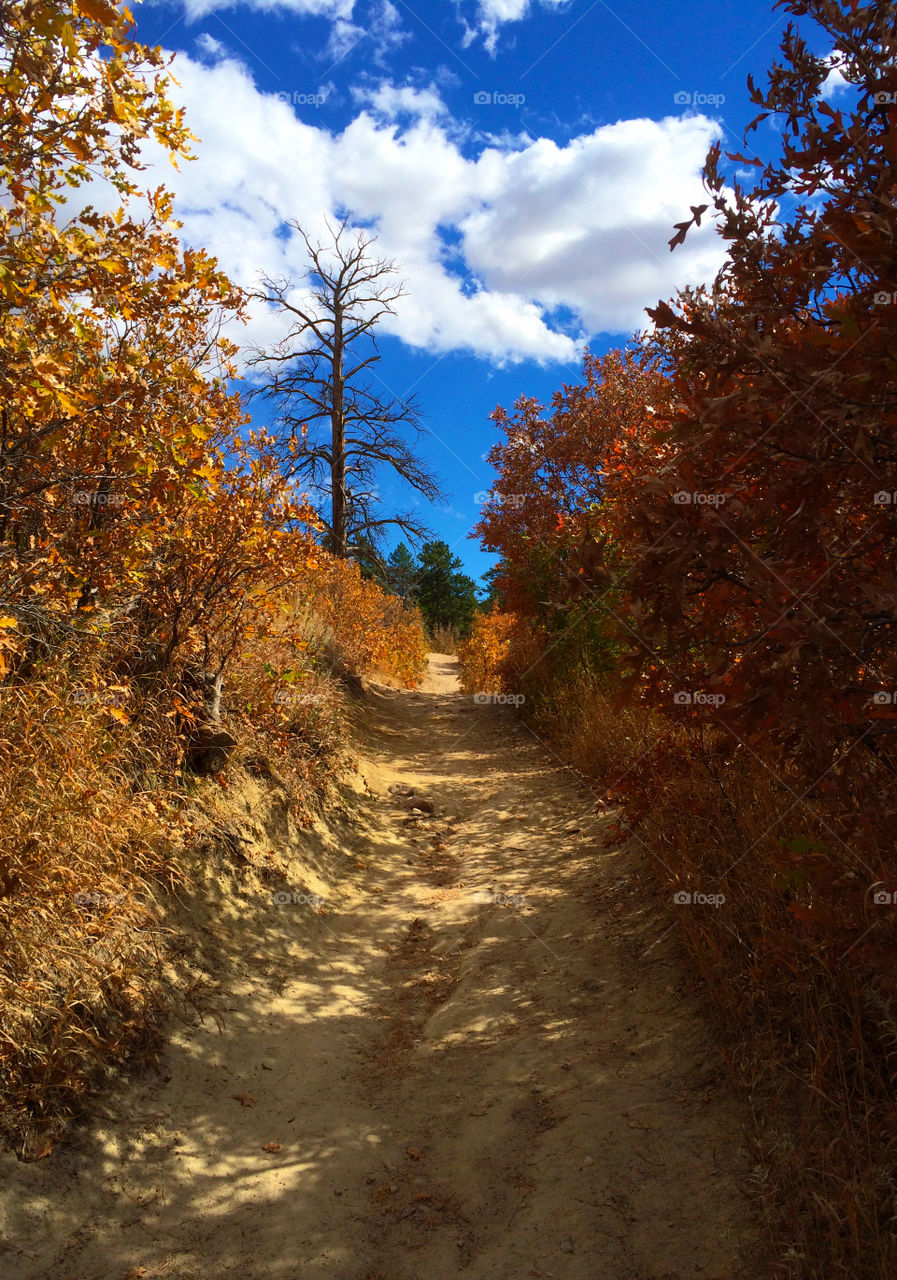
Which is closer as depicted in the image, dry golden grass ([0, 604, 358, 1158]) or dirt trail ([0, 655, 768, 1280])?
dirt trail ([0, 655, 768, 1280])

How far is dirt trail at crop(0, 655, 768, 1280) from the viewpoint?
2596 millimetres

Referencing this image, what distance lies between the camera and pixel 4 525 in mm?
4453

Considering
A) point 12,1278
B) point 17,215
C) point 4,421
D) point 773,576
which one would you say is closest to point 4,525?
point 4,421

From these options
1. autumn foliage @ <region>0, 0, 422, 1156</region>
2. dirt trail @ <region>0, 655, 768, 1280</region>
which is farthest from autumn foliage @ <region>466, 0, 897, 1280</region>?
autumn foliage @ <region>0, 0, 422, 1156</region>

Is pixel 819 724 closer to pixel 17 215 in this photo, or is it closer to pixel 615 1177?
pixel 615 1177

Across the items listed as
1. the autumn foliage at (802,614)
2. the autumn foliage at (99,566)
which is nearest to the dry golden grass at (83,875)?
the autumn foliage at (99,566)

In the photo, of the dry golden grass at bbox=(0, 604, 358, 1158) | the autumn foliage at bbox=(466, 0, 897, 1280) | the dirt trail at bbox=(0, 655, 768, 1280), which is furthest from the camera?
the dry golden grass at bbox=(0, 604, 358, 1158)

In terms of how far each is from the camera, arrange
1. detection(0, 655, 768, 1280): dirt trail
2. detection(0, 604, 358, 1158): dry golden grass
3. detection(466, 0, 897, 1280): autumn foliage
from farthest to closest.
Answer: detection(0, 604, 358, 1158): dry golden grass
detection(0, 655, 768, 1280): dirt trail
detection(466, 0, 897, 1280): autumn foliage

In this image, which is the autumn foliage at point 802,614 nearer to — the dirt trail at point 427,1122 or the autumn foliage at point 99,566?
the dirt trail at point 427,1122

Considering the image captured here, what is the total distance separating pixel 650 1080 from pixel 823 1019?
2.81 ft

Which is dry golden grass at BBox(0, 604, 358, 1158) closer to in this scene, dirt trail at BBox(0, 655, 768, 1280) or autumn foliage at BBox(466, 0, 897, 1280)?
dirt trail at BBox(0, 655, 768, 1280)

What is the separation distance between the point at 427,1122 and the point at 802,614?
2.98 metres

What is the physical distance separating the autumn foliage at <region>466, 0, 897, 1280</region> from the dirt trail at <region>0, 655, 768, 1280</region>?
1.05 ft

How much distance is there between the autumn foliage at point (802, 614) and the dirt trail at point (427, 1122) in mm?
321
